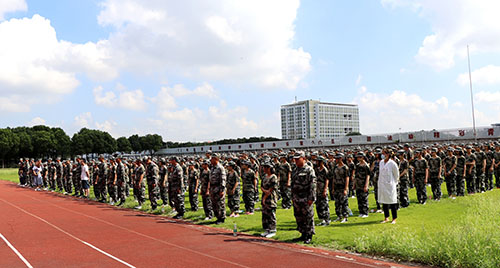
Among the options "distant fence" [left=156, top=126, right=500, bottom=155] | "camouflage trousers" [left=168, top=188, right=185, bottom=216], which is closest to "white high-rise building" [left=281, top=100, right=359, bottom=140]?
"distant fence" [left=156, top=126, right=500, bottom=155]

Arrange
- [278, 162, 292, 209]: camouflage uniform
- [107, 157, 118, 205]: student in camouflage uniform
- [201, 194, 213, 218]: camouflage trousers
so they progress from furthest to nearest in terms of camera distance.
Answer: [107, 157, 118, 205]: student in camouflage uniform < [278, 162, 292, 209]: camouflage uniform < [201, 194, 213, 218]: camouflage trousers

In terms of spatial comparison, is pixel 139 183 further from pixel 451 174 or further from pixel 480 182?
pixel 480 182

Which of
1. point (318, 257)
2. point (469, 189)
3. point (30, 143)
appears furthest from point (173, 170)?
point (30, 143)

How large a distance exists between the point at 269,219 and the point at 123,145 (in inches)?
4108

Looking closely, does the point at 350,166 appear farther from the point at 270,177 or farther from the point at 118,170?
the point at 118,170

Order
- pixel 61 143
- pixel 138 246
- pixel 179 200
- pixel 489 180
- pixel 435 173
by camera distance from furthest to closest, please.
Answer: pixel 61 143, pixel 489 180, pixel 435 173, pixel 179 200, pixel 138 246

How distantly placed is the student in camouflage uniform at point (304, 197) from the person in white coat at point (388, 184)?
2.27 m

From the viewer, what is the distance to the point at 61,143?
8888 cm

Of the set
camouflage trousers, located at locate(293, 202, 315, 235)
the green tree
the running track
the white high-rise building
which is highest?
the white high-rise building

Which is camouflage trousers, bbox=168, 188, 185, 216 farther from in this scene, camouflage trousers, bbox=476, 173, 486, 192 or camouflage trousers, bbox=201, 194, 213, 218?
camouflage trousers, bbox=476, 173, 486, 192

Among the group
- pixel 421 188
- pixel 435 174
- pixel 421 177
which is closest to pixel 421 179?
pixel 421 177

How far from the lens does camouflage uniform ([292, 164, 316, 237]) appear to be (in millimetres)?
7848

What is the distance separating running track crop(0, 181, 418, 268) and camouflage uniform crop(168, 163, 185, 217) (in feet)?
1.81

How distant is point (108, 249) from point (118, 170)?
28.3 ft
